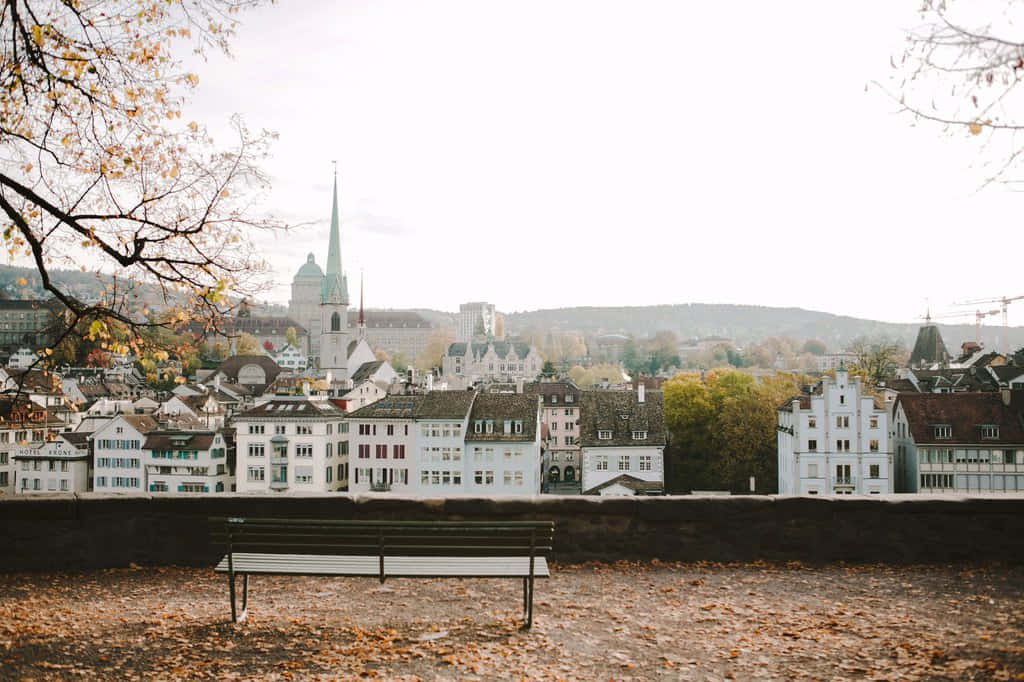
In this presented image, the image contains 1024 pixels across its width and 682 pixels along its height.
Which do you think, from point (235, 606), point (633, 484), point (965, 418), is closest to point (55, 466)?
point (633, 484)

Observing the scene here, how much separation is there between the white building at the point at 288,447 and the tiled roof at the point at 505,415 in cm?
1124

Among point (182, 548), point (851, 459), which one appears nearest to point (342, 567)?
point (182, 548)

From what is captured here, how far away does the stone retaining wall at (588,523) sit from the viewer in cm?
765

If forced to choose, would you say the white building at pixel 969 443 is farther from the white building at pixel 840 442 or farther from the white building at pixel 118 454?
the white building at pixel 118 454

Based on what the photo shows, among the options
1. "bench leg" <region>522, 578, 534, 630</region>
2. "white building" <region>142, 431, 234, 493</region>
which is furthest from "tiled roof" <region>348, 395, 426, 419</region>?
"bench leg" <region>522, 578, 534, 630</region>

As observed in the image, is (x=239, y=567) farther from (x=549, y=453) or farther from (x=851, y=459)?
(x=549, y=453)

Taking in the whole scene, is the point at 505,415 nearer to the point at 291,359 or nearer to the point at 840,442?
the point at 840,442

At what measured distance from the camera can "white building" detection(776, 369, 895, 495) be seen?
1854 inches

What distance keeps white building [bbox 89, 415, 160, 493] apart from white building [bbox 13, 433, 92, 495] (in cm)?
154

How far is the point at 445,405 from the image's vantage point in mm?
54094

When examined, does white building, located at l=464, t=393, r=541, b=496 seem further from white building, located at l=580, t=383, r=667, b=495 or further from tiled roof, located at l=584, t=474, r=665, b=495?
tiled roof, located at l=584, t=474, r=665, b=495

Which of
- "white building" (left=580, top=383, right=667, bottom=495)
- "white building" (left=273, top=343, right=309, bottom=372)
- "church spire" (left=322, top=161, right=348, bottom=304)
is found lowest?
"white building" (left=580, top=383, right=667, bottom=495)

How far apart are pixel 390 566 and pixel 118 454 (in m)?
59.5

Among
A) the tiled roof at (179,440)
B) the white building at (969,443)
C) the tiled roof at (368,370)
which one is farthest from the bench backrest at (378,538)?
the tiled roof at (368,370)
